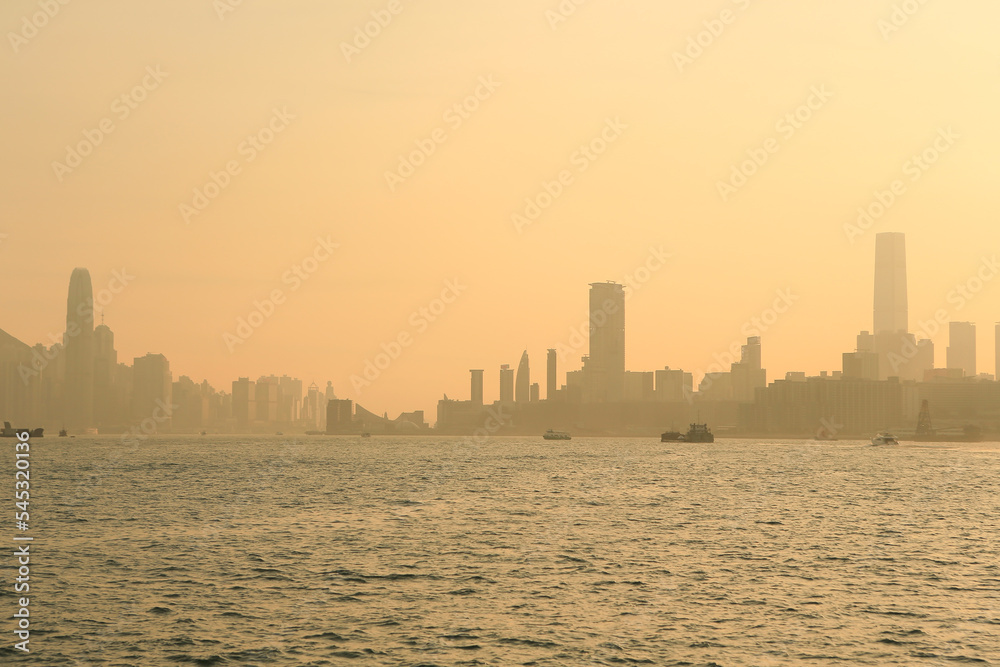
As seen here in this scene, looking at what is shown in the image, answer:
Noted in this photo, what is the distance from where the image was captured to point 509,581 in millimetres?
52250

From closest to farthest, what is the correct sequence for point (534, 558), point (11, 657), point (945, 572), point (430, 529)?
point (11, 657) → point (945, 572) → point (534, 558) → point (430, 529)

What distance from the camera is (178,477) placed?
148250 mm

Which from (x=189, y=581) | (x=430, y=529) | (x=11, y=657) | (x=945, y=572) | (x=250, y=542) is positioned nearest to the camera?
(x=11, y=657)

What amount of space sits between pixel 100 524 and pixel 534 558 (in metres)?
39.5

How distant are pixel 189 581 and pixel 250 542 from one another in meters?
16.3

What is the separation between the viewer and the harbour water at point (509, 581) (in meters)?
37.8

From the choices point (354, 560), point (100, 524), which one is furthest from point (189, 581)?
point (100, 524)

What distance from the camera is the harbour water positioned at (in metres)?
37.8

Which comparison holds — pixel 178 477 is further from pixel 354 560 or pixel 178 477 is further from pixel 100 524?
pixel 354 560

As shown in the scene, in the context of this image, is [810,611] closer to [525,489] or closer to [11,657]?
[11,657]

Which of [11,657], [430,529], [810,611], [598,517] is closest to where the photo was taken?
[11,657]

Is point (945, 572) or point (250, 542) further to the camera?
point (250, 542)

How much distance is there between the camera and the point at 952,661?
118 feet

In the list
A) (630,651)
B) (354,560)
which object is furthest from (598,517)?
(630,651)
